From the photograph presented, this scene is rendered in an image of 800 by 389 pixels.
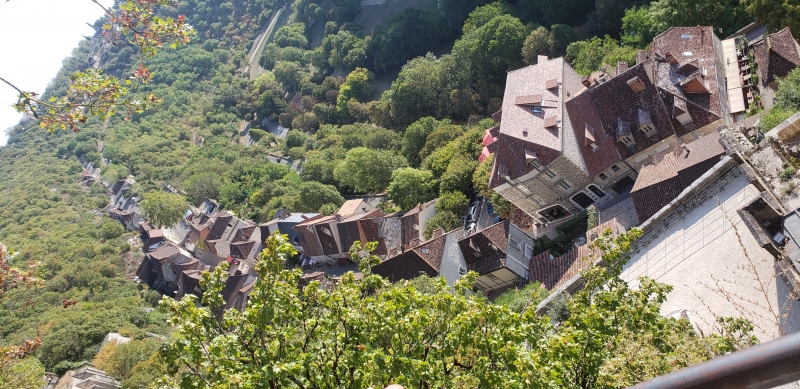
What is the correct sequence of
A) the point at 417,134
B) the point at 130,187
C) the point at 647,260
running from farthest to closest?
the point at 130,187, the point at 417,134, the point at 647,260

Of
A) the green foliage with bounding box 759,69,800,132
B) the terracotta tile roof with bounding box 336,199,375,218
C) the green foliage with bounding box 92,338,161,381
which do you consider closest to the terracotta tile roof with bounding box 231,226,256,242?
the terracotta tile roof with bounding box 336,199,375,218

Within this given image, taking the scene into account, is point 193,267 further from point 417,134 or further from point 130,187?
point 130,187

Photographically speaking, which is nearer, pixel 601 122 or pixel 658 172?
pixel 658 172

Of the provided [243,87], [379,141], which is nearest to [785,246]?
[379,141]

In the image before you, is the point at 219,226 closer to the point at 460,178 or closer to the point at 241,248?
the point at 241,248

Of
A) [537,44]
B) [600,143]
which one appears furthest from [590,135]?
[537,44]

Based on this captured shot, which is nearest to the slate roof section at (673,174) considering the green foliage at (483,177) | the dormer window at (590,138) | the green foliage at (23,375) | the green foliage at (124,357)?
the dormer window at (590,138)
